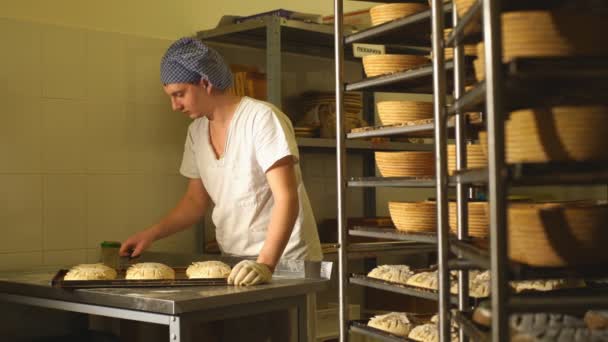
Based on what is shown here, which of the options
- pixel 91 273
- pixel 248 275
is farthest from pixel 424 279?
pixel 91 273

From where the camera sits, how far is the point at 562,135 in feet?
4.67

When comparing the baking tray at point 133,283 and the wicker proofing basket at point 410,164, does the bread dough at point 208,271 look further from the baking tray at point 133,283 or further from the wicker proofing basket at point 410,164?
the wicker proofing basket at point 410,164

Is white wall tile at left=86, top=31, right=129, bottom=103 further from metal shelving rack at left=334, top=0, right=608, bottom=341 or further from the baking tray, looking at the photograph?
metal shelving rack at left=334, top=0, right=608, bottom=341

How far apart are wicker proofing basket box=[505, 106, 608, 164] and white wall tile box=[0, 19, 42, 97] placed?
7.84ft

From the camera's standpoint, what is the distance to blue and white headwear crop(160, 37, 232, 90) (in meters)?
2.95

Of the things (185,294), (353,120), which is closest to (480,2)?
(185,294)

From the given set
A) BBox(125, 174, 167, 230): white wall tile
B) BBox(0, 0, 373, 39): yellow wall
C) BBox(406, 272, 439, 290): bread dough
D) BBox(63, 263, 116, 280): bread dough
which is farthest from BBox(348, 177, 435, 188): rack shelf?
BBox(0, 0, 373, 39): yellow wall

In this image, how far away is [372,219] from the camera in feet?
13.5

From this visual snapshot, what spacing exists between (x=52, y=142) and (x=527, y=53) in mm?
2413

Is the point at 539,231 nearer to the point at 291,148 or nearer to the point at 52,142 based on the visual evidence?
the point at 291,148

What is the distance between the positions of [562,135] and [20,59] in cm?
246

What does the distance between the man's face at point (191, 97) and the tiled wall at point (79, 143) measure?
662 millimetres

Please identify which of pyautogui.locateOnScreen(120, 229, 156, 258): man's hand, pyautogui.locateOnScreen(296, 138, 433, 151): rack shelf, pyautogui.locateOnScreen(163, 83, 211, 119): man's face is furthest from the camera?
pyautogui.locateOnScreen(296, 138, 433, 151): rack shelf

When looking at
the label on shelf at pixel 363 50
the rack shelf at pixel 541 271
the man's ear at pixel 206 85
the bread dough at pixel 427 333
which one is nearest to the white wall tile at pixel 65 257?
the man's ear at pixel 206 85
